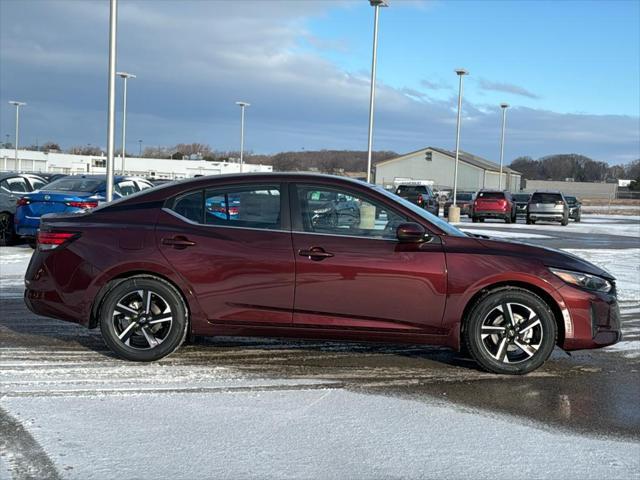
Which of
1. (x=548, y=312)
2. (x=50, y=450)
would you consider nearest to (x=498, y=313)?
(x=548, y=312)

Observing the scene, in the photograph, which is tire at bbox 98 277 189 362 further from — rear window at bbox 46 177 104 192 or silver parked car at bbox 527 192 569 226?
silver parked car at bbox 527 192 569 226

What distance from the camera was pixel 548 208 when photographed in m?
32.2

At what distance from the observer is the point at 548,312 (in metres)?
5.80

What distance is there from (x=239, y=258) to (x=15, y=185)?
42.4 ft

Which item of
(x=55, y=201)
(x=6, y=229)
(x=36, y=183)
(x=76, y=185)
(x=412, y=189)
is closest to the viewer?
(x=55, y=201)

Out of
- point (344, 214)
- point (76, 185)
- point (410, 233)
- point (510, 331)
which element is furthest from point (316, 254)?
point (76, 185)

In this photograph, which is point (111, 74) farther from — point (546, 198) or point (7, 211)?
point (546, 198)

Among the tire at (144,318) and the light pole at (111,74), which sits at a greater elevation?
the light pole at (111,74)

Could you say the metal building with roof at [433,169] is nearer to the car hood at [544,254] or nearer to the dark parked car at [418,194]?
the dark parked car at [418,194]

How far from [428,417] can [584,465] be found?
1.10 m

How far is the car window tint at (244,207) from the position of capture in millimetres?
5961

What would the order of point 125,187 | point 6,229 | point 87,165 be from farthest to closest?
1. point 87,165
2. point 125,187
3. point 6,229

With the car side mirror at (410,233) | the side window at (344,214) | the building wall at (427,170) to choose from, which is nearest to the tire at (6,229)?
the side window at (344,214)

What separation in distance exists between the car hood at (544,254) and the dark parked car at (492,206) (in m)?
27.3
